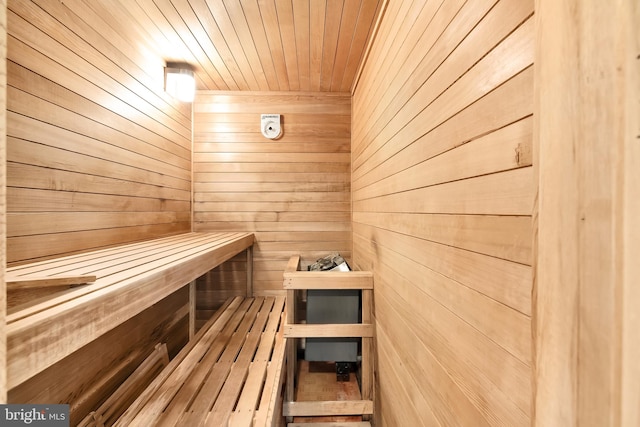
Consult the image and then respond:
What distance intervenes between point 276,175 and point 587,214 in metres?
2.74

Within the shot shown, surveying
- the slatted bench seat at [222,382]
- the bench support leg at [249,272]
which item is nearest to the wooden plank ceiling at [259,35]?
the bench support leg at [249,272]

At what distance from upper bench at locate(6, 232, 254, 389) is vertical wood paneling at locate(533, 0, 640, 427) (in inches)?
38.7

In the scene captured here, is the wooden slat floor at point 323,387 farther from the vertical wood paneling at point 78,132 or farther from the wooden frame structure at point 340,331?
the vertical wood paneling at point 78,132

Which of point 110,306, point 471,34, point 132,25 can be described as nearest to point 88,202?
point 110,306

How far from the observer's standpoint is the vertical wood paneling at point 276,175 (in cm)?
298

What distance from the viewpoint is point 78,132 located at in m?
1.50

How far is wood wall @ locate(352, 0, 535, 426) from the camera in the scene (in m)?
0.57

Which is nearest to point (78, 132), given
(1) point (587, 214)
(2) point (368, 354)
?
(1) point (587, 214)

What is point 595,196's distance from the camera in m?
0.42

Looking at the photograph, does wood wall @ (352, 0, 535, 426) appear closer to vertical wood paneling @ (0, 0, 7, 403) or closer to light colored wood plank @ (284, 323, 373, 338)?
light colored wood plank @ (284, 323, 373, 338)

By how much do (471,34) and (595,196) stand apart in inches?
21.6

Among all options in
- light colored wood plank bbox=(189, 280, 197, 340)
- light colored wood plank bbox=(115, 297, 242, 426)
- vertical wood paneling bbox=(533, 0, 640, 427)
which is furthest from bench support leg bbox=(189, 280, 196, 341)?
vertical wood paneling bbox=(533, 0, 640, 427)

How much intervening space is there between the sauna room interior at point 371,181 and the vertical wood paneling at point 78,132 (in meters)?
0.01

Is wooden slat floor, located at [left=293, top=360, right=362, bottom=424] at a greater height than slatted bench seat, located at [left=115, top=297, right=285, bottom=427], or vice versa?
slatted bench seat, located at [left=115, top=297, right=285, bottom=427]
